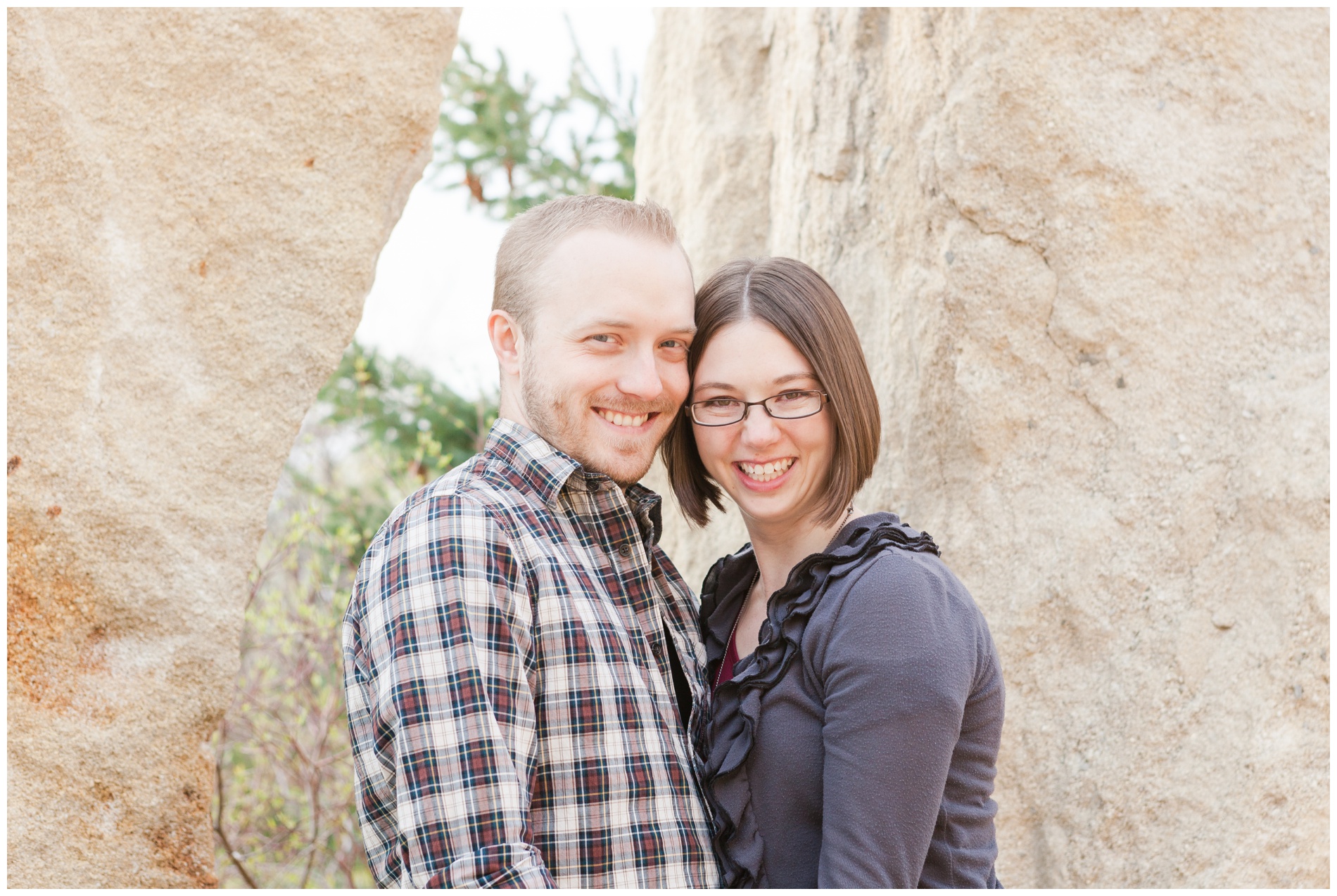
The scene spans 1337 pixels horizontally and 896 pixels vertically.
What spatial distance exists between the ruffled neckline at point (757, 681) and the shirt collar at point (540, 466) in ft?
1.12

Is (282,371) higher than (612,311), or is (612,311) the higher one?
(612,311)

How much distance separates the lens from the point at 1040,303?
274cm

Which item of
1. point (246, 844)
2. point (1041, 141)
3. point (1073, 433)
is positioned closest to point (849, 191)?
point (1041, 141)

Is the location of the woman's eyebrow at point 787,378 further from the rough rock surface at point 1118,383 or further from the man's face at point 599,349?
the rough rock surface at point 1118,383

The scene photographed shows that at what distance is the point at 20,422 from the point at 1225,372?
2852 mm

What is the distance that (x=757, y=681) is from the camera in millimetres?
1959

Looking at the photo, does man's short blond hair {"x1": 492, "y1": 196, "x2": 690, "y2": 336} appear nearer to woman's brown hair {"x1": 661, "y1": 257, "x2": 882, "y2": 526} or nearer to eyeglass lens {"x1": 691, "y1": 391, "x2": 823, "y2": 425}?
woman's brown hair {"x1": 661, "y1": 257, "x2": 882, "y2": 526}

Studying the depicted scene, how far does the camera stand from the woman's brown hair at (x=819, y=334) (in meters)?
2.15

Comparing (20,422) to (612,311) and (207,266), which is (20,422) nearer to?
(207,266)

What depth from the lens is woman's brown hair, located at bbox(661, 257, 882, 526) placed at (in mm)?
2150

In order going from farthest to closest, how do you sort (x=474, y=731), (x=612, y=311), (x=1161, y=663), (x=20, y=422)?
(x=1161, y=663) < (x=20, y=422) < (x=612, y=311) < (x=474, y=731)

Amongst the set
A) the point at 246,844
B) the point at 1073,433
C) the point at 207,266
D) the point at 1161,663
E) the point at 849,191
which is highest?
the point at 849,191

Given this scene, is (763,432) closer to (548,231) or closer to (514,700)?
(548,231)

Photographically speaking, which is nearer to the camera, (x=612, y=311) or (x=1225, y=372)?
(x=612, y=311)
